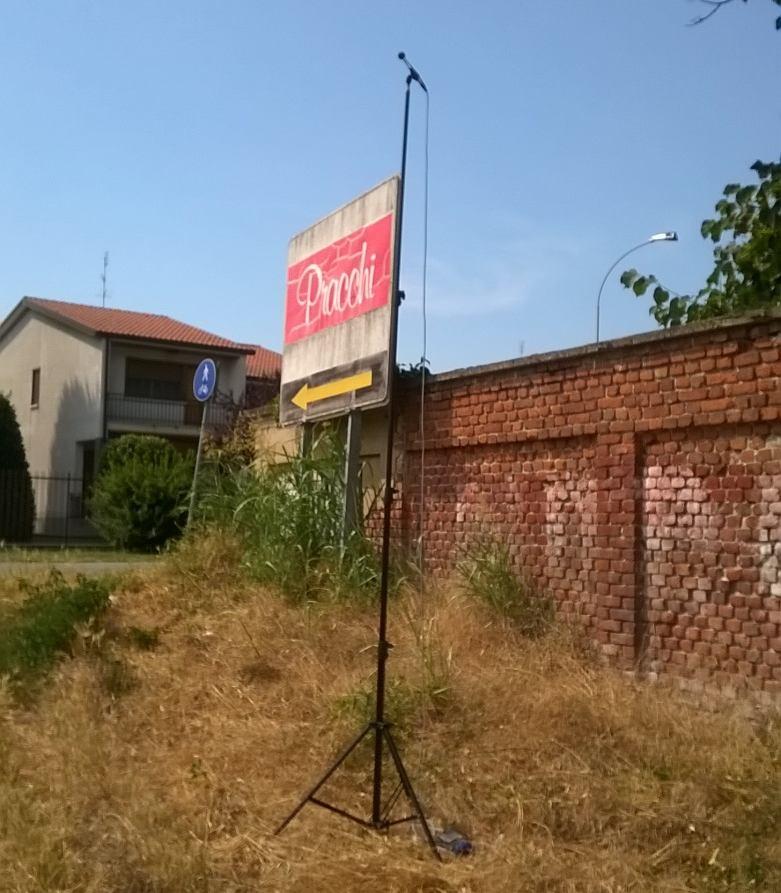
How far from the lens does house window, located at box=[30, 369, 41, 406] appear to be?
3697 centimetres

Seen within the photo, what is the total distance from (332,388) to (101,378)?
2400 centimetres

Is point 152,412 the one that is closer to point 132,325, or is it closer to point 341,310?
point 132,325

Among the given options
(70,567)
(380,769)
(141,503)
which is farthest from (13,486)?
(380,769)

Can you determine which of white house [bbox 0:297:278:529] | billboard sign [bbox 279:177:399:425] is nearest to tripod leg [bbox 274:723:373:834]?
billboard sign [bbox 279:177:399:425]

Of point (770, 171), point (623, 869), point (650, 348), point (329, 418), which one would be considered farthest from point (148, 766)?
point (770, 171)

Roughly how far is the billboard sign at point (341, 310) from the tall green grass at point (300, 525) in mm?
617

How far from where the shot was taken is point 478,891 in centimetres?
488

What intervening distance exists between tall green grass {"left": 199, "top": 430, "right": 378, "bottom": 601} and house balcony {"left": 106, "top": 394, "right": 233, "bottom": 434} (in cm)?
2290

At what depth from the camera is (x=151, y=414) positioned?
34125 millimetres

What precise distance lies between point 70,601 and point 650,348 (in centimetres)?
523

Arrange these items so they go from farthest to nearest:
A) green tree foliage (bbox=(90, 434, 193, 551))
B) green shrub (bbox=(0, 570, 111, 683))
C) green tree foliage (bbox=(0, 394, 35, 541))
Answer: green tree foliage (bbox=(0, 394, 35, 541))
green tree foliage (bbox=(90, 434, 193, 551))
green shrub (bbox=(0, 570, 111, 683))

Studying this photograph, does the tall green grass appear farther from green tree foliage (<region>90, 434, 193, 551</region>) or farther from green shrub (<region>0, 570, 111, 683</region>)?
green tree foliage (<region>90, 434, 193, 551</region>)

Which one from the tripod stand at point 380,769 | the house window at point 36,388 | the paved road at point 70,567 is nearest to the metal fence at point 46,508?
the house window at point 36,388

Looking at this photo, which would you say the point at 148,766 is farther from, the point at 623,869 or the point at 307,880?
the point at 623,869
